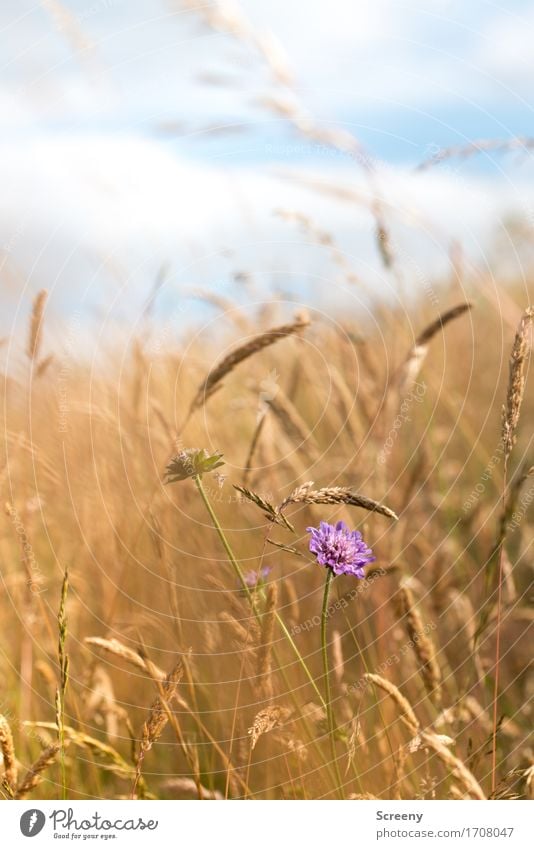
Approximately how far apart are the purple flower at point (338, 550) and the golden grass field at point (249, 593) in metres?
0.11

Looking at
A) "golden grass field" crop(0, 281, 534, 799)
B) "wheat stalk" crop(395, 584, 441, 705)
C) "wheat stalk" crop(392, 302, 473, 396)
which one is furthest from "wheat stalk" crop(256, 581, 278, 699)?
→ "wheat stalk" crop(392, 302, 473, 396)

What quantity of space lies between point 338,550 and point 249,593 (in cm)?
16

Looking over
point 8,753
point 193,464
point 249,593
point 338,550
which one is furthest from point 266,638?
point 8,753

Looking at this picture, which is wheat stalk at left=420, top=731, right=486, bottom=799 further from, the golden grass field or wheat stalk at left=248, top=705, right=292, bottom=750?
wheat stalk at left=248, top=705, right=292, bottom=750

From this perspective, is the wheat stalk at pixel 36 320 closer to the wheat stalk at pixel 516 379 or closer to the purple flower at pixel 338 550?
the purple flower at pixel 338 550

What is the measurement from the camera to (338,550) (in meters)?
1.21

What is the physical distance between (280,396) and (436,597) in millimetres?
684

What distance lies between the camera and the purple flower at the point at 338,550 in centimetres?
120

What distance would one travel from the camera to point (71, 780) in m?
1.61

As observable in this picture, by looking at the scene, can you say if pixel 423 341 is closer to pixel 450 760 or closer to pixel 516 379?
pixel 516 379
